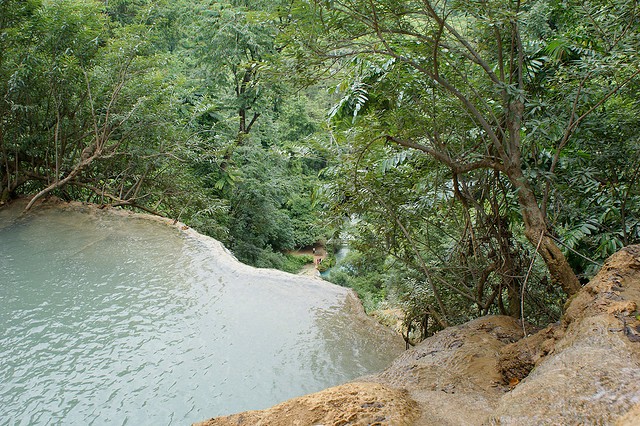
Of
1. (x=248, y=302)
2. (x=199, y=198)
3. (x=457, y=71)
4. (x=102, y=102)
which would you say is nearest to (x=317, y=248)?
(x=199, y=198)

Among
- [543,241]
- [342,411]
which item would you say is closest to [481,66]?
[543,241]

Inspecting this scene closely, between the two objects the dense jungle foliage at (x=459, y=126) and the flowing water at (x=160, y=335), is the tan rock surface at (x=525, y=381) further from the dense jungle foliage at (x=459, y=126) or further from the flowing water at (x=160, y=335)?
the flowing water at (x=160, y=335)

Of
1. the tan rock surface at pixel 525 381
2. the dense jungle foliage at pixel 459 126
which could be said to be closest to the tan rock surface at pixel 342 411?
the tan rock surface at pixel 525 381

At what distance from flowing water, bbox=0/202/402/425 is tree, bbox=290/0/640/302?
1605 mm

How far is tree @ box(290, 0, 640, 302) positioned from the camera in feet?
6.91

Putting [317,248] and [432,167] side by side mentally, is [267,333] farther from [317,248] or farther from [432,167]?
[317,248]

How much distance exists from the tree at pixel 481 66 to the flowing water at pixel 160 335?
1.60 metres

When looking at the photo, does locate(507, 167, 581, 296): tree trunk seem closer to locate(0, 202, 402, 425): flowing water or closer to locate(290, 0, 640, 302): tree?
locate(290, 0, 640, 302): tree

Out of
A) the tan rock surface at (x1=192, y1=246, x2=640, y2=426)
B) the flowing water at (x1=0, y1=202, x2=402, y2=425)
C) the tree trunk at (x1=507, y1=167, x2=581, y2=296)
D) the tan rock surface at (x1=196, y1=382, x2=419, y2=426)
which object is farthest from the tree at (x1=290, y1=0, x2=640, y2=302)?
the flowing water at (x1=0, y1=202, x2=402, y2=425)

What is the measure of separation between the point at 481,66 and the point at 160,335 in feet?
9.64

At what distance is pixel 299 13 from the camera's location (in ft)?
6.97

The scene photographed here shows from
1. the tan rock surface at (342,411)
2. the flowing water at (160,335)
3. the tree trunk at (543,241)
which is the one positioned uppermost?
the tree trunk at (543,241)

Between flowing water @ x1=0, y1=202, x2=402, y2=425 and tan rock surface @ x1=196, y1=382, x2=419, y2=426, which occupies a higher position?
tan rock surface @ x1=196, y1=382, x2=419, y2=426

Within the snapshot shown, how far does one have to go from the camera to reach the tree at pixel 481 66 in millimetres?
2107
